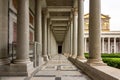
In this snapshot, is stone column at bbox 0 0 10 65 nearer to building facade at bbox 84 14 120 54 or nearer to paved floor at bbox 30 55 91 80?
paved floor at bbox 30 55 91 80

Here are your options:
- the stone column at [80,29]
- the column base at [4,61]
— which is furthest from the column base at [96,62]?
the stone column at [80,29]

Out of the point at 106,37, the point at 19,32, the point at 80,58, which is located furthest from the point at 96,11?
the point at 106,37

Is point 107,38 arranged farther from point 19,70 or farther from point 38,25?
point 19,70

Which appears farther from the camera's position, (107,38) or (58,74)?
(107,38)

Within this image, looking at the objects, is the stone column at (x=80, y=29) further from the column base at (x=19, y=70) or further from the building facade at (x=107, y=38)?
the building facade at (x=107, y=38)

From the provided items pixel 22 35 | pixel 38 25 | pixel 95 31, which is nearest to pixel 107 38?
pixel 38 25

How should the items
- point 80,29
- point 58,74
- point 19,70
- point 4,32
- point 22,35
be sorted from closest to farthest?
point 19,70
point 22,35
point 4,32
point 58,74
point 80,29

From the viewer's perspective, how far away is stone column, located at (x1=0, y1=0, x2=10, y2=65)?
13.9m

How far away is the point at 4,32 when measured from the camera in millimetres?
14430

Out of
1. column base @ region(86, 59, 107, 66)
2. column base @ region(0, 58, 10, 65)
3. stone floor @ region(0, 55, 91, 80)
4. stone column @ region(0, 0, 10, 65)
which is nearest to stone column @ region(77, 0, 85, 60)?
stone floor @ region(0, 55, 91, 80)

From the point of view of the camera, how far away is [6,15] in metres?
14.8

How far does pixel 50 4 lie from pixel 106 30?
6771 cm

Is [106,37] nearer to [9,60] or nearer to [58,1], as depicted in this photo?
[58,1]

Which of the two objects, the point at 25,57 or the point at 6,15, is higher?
the point at 6,15
